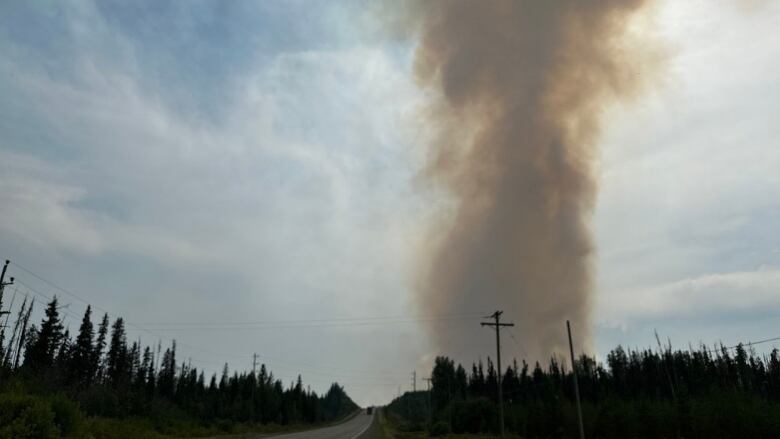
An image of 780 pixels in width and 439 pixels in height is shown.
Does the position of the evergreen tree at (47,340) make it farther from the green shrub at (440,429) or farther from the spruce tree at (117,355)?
the green shrub at (440,429)

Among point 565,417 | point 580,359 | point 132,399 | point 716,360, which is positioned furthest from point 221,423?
point 580,359

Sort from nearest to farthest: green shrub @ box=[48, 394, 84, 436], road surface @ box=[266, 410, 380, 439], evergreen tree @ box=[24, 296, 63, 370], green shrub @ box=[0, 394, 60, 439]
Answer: green shrub @ box=[0, 394, 60, 439] → green shrub @ box=[48, 394, 84, 436] → road surface @ box=[266, 410, 380, 439] → evergreen tree @ box=[24, 296, 63, 370]

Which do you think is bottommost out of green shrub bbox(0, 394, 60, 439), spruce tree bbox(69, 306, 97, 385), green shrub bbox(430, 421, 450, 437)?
green shrub bbox(0, 394, 60, 439)

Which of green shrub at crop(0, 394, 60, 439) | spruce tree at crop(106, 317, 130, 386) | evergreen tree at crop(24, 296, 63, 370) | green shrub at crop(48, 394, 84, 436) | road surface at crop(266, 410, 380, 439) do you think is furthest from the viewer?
spruce tree at crop(106, 317, 130, 386)

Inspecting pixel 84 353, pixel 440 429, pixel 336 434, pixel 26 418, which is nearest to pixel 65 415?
pixel 26 418

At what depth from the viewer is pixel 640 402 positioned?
6862cm

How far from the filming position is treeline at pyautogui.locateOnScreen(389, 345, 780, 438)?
182ft

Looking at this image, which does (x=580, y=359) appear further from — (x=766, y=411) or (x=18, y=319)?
(x=18, y=319)

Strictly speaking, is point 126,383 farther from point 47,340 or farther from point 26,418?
point 26,418

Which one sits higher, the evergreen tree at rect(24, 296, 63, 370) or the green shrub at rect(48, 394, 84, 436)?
the evergreen tree at rect(24, 296, 63, 370)

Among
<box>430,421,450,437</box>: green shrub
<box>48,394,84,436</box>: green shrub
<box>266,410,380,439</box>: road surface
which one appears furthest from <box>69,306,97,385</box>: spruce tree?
<box>48,394,84,436</box>: green shrub

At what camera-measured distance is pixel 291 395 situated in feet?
527

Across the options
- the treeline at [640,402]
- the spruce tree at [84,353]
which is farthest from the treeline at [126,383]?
A: the treeline at [640,402]

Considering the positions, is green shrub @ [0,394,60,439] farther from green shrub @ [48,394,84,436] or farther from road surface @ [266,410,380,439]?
road surface @ [266,410,380,439]
